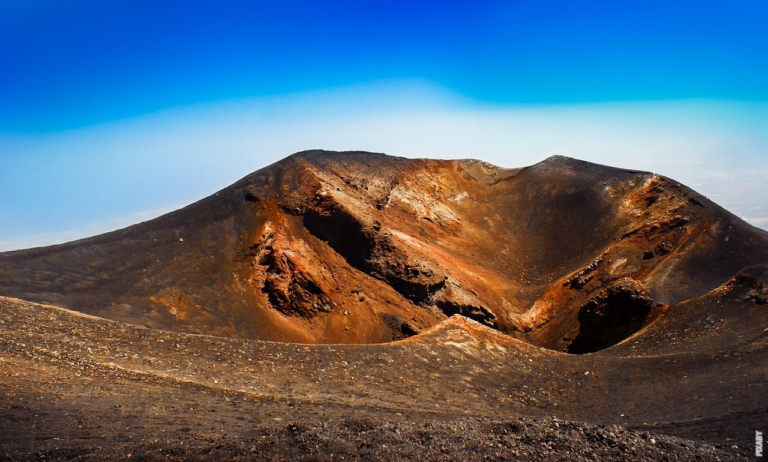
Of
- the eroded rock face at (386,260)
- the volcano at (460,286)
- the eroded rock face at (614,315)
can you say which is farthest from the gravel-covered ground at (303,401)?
the eroded rock face at (386,260)

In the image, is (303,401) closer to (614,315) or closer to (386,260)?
(386,260)

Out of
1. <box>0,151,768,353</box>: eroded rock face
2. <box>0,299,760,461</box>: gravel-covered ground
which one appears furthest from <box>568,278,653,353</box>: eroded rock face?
<box>0,299,760,461</box>: gravel-covered ground

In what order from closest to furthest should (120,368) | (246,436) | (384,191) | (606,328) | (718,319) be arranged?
(246,436) < (120,368) < (718,319) < (606,328) < (384,191)

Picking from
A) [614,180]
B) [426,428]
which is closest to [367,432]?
[426,428]

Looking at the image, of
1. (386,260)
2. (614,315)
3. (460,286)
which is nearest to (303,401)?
(386,260)

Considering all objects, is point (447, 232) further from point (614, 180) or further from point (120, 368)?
point (120, 368)
